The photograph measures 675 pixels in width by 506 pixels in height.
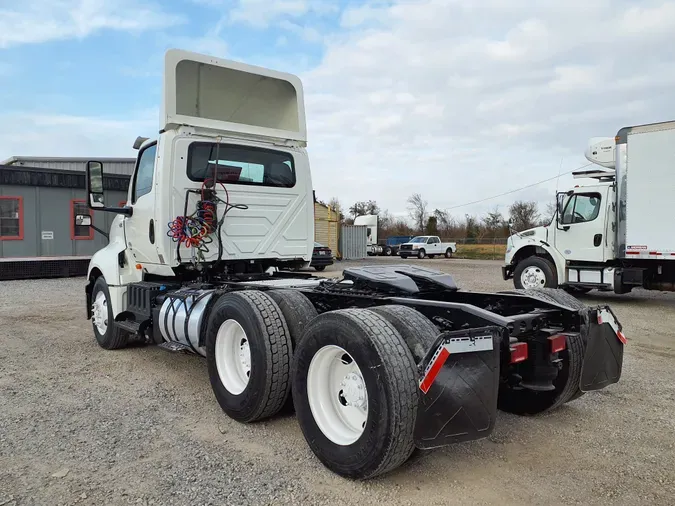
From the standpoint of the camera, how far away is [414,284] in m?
4.29

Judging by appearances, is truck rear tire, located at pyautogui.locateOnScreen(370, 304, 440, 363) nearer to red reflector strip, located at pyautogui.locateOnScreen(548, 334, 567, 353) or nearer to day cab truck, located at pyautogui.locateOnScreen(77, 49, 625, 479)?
day cab truck, located at pyautogui.locateOnScreen(77, 49, 625, 479)

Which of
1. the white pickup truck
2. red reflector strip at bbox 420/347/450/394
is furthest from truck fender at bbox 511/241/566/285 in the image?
the white pickup truck

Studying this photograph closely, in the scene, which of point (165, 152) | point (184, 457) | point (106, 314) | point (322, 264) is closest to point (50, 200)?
point (322, 264)

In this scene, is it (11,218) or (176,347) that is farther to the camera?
(11,218)

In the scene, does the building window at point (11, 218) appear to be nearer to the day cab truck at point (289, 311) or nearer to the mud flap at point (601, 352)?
the day cab truck at point (289, 311)

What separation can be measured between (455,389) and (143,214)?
439 centimetres

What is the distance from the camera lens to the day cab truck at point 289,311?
2846 mm

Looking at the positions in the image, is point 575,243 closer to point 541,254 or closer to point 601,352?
point 541,254

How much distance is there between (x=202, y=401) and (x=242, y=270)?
5.91ft

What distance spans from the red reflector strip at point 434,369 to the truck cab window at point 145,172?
13.6ft

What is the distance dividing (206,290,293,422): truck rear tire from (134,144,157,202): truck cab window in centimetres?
212

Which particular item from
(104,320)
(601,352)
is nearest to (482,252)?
(104,320)

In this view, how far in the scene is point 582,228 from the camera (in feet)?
37.7

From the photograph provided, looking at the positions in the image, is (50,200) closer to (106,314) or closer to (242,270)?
(106,314)
